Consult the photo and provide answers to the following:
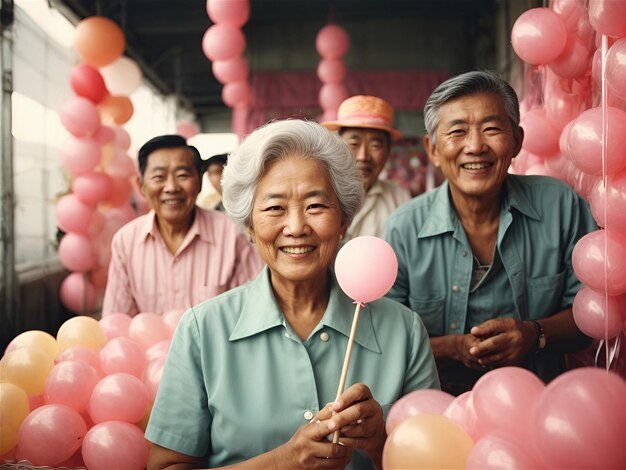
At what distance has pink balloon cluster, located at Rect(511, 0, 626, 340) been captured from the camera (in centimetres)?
149

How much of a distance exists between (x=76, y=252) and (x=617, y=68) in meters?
4.05

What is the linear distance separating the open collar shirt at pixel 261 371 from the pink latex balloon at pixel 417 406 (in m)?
0.15

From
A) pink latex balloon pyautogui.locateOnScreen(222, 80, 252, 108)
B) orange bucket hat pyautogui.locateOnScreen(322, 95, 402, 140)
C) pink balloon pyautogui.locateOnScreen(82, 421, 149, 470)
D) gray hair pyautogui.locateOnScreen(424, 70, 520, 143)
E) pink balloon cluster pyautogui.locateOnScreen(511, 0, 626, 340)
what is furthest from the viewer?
pink latex balloon pyautogui.locateOnScreen(222, 80, 252, 108)

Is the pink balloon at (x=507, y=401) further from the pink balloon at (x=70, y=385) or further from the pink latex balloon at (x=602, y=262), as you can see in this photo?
the pink balloon at (x=70, y=385)

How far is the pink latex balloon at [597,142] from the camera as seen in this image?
1.51 metres

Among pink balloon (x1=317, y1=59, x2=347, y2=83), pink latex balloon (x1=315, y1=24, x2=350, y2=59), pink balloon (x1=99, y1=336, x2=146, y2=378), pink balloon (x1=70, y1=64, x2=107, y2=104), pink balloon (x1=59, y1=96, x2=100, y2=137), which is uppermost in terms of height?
pink latex balloon (x1=315, y1=24, x2=350, y2=59)

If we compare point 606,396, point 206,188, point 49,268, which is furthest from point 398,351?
point 206,188

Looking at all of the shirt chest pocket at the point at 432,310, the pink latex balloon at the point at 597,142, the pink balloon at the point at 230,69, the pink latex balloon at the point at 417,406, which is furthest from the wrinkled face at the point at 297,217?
the pink balloon at the point at 230,69

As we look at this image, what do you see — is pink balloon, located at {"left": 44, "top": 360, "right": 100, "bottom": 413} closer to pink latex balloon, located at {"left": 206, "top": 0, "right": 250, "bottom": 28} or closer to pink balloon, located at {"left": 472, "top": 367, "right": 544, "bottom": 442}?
pink balloon, located at {"left": 472, "top": 367, "right": 544, "bottom": 442}

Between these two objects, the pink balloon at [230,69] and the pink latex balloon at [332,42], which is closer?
the pink balloon at [230,69]

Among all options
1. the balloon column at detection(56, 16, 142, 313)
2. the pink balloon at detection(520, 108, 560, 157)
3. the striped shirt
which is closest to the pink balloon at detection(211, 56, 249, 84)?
the balloon column at detection(56, 16, 142, 313)

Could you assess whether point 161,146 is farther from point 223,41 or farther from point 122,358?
point 223,41

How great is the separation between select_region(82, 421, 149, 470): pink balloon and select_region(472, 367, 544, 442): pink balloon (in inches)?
43.0

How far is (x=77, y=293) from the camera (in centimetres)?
471
